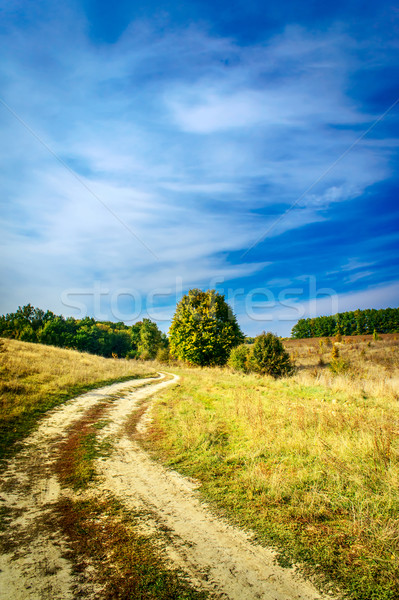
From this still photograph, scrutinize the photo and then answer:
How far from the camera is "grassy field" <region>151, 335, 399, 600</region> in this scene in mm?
3066

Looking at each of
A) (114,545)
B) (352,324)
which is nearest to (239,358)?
(114,545)

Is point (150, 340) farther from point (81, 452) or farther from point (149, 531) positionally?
point (149, 531)

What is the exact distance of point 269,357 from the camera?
23.2 metres

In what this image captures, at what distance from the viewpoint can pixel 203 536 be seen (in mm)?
3457

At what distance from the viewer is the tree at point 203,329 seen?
3166 centimetres

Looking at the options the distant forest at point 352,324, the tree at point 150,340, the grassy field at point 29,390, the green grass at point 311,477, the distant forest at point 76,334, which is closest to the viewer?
the green grass at point 311,477

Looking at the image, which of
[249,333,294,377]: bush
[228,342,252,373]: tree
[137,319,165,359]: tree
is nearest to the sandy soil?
[249,333,294,377]: bush

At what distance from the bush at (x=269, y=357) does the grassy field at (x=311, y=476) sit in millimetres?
13458

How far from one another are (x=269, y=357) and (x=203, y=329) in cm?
1023

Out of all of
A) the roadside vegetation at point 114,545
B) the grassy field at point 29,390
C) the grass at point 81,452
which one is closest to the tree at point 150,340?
the grassy field at point 29,390

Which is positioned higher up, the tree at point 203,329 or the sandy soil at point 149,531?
the tree at point 203,329

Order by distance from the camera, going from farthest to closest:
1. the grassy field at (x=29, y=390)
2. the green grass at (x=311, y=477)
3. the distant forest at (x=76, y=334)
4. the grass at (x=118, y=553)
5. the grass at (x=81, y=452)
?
the distant forest at (x=76, y=334)
the grassy field at (x=29, y=390)
the grass at (x=81, y=452)
the green grass at (x=311, y=477)
the grass at (x=118, y=553)

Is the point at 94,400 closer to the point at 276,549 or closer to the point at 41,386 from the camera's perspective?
the point at 41,386

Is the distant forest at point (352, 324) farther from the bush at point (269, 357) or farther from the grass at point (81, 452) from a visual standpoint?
the grass at point (81, 452)
